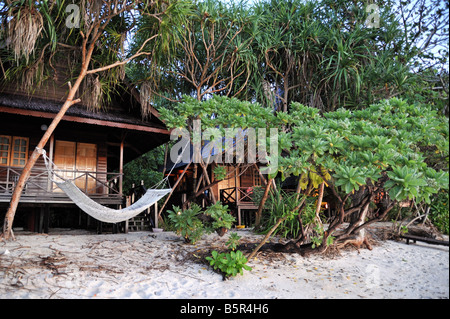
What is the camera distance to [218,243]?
532cm

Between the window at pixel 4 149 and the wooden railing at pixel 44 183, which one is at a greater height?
the window at pixel 4 149

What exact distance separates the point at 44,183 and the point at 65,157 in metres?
0.70

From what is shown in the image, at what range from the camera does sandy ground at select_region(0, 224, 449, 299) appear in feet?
10.8

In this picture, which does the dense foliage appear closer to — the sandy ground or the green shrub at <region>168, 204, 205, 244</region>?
the sandy ground

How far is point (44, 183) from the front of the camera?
697 cm

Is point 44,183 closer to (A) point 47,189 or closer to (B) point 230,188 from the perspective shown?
(A) point 47,189

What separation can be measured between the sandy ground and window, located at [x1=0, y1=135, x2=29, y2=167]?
2406 millimetres

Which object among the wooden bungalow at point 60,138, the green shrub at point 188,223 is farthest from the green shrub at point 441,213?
the wooden bungalow at point 60,138

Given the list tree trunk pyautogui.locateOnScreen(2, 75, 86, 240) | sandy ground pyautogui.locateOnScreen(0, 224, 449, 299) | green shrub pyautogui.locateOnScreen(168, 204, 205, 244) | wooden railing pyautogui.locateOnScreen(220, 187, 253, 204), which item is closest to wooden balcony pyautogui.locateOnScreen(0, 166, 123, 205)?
sandy ground pyautogui.locateOnScreen(0, 224, 449, 299)

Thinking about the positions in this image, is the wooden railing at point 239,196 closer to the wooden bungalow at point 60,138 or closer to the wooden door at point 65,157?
the wooden bungalow at point 60,138

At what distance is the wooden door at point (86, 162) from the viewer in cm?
741

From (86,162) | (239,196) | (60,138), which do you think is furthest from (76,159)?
(239,196)

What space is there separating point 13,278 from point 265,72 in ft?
19.2

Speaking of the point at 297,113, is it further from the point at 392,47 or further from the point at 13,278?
the point at 392,47
